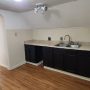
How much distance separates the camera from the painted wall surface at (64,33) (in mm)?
3097

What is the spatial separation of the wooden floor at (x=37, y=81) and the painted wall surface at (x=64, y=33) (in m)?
1.33

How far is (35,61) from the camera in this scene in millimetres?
3832

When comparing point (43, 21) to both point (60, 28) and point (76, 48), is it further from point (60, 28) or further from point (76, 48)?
point (76, 48)

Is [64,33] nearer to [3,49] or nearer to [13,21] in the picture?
[13,21]

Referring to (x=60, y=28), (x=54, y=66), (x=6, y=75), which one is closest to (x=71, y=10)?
(x=60, y=28)

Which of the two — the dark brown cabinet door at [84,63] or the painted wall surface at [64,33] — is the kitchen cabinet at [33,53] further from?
the dark brown cabinet door at [84,63]

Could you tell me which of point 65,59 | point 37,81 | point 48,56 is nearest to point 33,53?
point 48,56

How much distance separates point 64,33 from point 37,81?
6.31 ft

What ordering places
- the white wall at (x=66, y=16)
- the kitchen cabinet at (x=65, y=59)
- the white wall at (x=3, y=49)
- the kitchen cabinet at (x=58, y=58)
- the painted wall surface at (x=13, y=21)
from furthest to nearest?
the white wall at (x=3, y=49)
the painted wall surface at (x=13, y=21)
the kitchen cabinet at (x=58, y=58)
the kitchen cabinet at (x=65, y=59)
the white wall at (x=66, y=16)

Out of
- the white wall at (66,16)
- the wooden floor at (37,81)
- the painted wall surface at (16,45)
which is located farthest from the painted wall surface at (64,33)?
the wooden floor at (37,81)

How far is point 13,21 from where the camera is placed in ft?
11.7

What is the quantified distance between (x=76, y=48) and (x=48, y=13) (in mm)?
1421

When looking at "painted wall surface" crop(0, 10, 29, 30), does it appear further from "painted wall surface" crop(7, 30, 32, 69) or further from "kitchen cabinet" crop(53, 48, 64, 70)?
"kitchen cabinet" crop(53, 48, 64, 70)

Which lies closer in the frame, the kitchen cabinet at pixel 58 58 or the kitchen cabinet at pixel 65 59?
the kitchen cabinet at pixel 65 59
